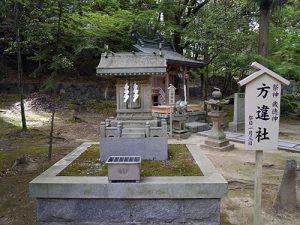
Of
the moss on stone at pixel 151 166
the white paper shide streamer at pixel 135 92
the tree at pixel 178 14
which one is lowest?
the moss on stone at pixel 151 166

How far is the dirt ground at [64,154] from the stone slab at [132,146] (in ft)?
5.64

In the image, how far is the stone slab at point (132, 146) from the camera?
20.3 feet

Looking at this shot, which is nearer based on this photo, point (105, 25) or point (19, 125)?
point (19, 125)

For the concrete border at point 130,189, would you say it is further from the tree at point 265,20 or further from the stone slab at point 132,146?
the tree at point 265,20

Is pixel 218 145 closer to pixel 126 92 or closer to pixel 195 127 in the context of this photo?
pixel 195 127

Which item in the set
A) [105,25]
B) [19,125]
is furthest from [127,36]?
[19,125]

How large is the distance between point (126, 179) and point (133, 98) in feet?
7.81

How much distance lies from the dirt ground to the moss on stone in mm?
1001

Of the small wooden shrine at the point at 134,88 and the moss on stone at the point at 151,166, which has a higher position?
the small wooden shrine at the point at 134,88

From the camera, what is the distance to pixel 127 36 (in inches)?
666

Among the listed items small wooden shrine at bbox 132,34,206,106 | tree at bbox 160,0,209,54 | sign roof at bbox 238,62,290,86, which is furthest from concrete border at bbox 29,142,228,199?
tree at bbox 160,0,209,54

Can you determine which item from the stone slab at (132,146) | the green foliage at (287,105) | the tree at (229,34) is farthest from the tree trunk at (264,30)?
the stone slab at (132,146)

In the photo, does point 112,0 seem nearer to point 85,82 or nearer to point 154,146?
point 85,82

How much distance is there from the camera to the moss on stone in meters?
5.34
